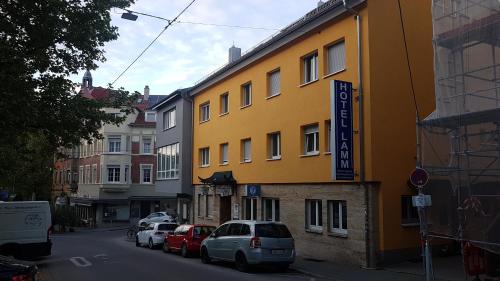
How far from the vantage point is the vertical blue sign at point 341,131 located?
1814 centimetres

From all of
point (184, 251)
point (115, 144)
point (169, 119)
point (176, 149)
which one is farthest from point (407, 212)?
point (115, 144)

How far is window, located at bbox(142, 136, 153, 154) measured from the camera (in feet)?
196

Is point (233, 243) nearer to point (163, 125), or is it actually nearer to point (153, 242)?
point (153, 242)

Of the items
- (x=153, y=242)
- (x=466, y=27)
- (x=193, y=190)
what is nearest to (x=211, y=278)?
(x=466, y=27)

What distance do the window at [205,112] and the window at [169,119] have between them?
13.2 ft

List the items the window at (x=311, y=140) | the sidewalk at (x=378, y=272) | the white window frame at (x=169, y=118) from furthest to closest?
the white window frame at (x=169, y=118), the window at (x=311, y=140), the sidewalk at (x=378, y=272)

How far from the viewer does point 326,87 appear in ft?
66.6

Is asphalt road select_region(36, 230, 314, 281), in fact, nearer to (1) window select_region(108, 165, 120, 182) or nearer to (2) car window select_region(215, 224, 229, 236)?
(2) car window select_region(215, 224, 229, 236)

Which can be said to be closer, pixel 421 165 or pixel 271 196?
pixel 421 165

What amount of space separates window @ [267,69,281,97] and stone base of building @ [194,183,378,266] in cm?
428

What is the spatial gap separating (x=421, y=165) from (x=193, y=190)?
828 inches

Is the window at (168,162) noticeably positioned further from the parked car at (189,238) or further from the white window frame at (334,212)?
the white window frame at (334,212)

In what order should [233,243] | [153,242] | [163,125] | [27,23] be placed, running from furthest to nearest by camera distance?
1. [163,125]
2. [153,242]
3. [233,243]
4. [27,23]

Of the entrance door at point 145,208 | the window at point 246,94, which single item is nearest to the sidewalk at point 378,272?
the window at point 246,94
